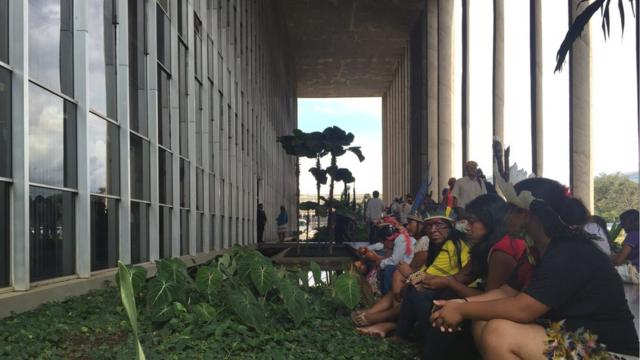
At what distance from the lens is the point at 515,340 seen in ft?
10.2

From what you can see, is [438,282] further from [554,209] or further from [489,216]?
[554,209]

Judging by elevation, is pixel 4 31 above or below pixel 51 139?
above

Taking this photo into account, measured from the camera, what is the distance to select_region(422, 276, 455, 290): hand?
4266mm

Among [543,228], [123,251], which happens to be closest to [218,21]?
[123,251]

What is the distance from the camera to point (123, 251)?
29.5 feet

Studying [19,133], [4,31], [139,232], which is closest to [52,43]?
[4,31]

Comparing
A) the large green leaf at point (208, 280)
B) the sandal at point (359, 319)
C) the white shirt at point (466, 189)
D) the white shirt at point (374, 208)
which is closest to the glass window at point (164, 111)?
the white shirt at point (466, 189)

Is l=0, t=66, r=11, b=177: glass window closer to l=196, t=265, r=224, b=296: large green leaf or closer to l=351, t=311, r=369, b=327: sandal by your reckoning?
l=196, t=265, r=224, b=296: large green leaf

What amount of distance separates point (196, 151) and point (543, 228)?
11.9 meters

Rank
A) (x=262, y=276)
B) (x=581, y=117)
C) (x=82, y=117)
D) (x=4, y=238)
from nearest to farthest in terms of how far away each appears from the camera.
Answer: (x=4, y=238), (x=262, y=276), (x=82, y=117), (x=581, y=117)

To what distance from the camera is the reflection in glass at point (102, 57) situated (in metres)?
7.91

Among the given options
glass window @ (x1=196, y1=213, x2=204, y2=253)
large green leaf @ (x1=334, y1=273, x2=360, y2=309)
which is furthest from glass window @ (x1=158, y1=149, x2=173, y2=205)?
large green leaf @ (x1=334, y1=273, x2=360, y2=309)

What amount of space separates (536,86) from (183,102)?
8202 mm

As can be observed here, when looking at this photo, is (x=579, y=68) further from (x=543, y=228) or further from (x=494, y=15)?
(x=543, y=228)
